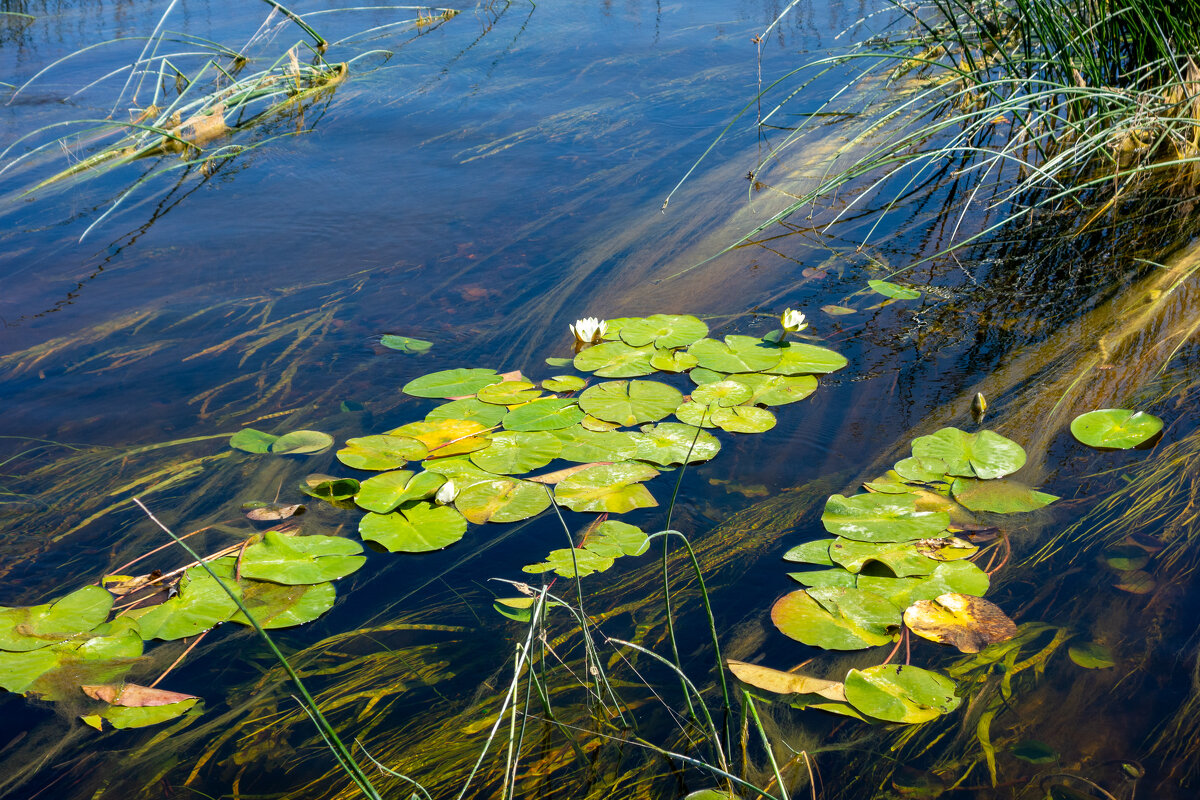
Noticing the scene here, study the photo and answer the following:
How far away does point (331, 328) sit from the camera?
2.05m

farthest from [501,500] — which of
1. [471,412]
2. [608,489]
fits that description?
[471,412]

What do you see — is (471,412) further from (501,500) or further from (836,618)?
(836,618)

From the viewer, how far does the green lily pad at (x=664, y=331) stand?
1.92 metres

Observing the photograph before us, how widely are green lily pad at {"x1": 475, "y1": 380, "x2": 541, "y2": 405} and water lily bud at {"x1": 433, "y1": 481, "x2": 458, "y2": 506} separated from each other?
32 cm

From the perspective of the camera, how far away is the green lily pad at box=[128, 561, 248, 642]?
125cm

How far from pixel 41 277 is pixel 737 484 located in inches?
81.5

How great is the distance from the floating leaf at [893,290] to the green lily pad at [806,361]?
31 centimetres

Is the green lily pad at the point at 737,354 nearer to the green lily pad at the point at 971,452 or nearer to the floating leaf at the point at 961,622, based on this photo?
the green lily pad at the point at 971,452

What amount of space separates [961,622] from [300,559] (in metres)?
1.07

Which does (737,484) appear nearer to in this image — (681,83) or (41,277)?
(41,277)

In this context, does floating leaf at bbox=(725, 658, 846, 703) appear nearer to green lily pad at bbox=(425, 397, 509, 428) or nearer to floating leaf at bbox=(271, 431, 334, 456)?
green lily pad at bbox=(425, 397, 509, 428)

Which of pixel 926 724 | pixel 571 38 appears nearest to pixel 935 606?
pixel 926 724

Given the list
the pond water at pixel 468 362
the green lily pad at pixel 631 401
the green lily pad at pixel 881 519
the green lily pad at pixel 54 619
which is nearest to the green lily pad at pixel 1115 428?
the pond water at pixel 468 362

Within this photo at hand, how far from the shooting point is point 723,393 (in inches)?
68.3
